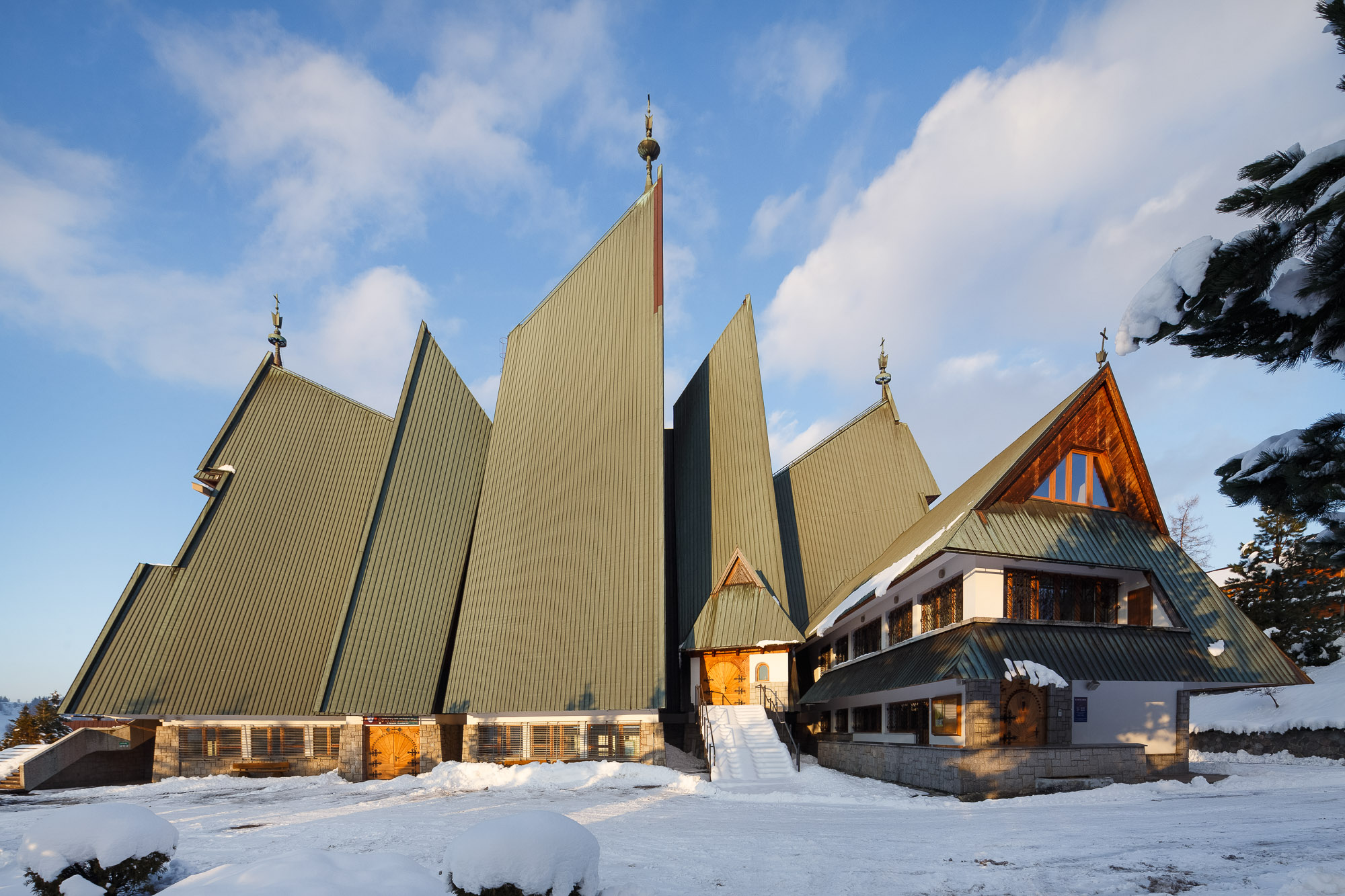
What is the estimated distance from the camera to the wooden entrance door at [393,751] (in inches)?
870

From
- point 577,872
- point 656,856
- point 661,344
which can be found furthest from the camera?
point 661,344

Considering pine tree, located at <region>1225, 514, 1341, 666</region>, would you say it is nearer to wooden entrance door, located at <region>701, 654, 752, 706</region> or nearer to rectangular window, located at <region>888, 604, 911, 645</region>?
rectangular window, located at <region>888, 604, 911, 645</region>

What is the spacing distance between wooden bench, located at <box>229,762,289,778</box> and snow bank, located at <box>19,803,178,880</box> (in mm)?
17806

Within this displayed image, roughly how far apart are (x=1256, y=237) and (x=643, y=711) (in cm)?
1920

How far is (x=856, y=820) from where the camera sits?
37.7 feet

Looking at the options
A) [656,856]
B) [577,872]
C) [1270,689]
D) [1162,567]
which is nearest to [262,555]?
[656,856]

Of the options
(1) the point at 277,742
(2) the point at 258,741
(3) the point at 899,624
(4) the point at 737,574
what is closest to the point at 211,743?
(2) the point at 258,741

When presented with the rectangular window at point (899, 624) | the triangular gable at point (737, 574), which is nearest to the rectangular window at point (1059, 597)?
the rectangular window at point (899, 624)

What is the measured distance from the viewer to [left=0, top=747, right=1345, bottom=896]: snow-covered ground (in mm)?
7168

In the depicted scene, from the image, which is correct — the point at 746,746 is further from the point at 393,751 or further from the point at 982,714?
the point at 393,751

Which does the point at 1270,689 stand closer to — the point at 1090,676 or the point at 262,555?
the point at 1090,676

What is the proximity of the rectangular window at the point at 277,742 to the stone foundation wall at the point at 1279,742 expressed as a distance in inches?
1201

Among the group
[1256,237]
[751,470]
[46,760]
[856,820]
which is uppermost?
[751,470]

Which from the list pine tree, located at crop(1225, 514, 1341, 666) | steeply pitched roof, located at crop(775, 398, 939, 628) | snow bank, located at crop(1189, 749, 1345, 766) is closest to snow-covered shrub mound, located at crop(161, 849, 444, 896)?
steeply pitched roof, located at crop(775, 398, 939, 628)
